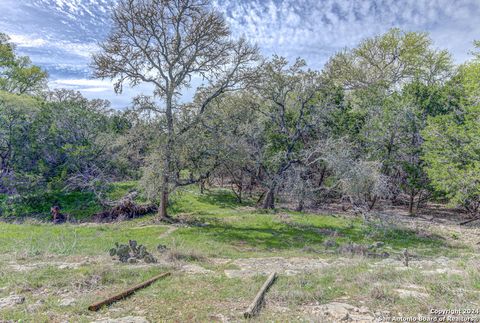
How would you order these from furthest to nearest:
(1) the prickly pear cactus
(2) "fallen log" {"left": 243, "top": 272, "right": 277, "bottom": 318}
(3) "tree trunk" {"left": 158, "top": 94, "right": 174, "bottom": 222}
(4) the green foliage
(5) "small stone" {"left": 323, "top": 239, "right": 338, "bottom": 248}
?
1. (3) "tree trunk" {"left": 158, "top": 94, "right": 174, "bottom": 222}
2. (4) the green foliage
3. (5) "small stone" {"left": 323, "top": 239, "right": 338, "bottom": 248}
4. (1) the prickly pear cactus
5. (2) "fallen log" {"left": 243, "top": 272, "right": 277, "bottom": 318}

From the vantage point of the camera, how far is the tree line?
1339cm

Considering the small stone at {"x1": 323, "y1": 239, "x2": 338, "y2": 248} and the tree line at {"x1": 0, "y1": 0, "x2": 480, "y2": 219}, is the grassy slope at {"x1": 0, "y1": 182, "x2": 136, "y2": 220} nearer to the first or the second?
the tree line at {"x1": 0, "y1": 0, "x2": 480, "y2": 219}

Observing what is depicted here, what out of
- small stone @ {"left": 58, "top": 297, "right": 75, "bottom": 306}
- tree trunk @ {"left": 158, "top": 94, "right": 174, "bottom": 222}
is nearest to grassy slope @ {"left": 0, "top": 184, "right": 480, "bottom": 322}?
small stone @ {"left": 58, "top": 297, "right": 75, "bottom": 306}

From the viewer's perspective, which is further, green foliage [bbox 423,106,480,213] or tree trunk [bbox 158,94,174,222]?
tree trunk [bbox 158,94,174,222]

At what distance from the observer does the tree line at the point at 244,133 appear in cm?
1339

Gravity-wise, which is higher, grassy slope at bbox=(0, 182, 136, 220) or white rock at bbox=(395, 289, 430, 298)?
white rock at bbox=(395, 289, 430, 298)

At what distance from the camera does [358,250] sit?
9391mm

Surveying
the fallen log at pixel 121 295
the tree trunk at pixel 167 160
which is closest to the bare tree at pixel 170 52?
the tree trunk at pixel 167 160

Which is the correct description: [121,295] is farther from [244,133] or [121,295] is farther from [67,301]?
[244,133]

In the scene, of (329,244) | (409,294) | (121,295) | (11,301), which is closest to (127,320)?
(121,295)

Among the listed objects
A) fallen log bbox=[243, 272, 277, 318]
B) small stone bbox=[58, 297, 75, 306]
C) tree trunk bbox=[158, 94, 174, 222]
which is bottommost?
small stone bbox=[58, 297, 75, 306]

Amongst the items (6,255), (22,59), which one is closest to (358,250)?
(6,255)

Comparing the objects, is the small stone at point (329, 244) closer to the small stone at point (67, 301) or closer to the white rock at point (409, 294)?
the white rock at point (409, 294)

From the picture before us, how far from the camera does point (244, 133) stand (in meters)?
16.7
